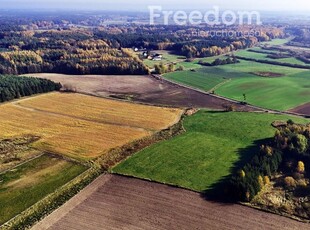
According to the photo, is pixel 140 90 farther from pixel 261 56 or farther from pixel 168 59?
pixel 261 56

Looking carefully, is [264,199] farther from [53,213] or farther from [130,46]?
[130,46]

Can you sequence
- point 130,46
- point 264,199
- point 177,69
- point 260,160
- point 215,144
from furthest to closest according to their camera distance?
point 130,46 → point 177,69 → point 215,144 → point 260,160 → point 264,199

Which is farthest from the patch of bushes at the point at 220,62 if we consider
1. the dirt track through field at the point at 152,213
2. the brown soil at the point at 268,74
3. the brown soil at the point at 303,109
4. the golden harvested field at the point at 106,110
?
the dirt track through field at the point at 152,213

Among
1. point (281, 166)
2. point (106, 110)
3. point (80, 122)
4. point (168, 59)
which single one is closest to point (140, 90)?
point (106, 110)

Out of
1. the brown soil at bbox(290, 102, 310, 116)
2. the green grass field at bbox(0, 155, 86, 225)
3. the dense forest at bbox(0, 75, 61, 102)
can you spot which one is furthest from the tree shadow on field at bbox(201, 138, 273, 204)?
the dense forest at bbox(0, 75, 61, 102)

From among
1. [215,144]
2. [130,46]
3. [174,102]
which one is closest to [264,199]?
[215,144]

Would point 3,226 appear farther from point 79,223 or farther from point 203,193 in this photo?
point 203,193

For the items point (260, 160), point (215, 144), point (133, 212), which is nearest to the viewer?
point (133, 212)

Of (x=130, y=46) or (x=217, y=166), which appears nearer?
(x=217, y=166)
